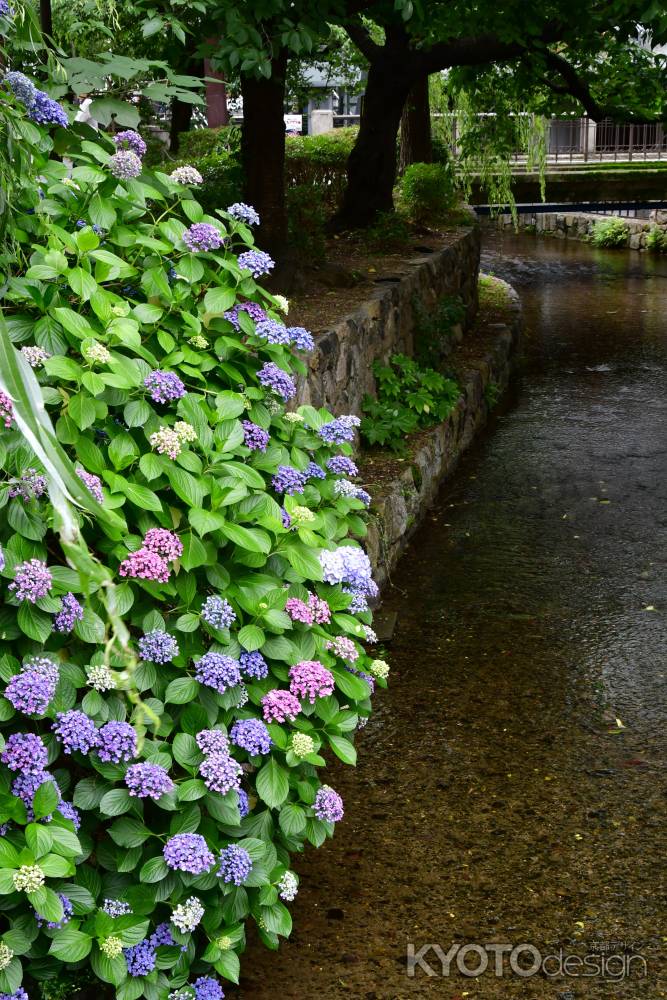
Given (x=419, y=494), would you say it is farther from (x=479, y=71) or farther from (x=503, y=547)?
(x=479, y=71)

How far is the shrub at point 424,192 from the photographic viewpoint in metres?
13.5

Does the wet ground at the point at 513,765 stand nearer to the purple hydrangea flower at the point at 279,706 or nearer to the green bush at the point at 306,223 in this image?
the purple hydrangea flower at the point at 279,706

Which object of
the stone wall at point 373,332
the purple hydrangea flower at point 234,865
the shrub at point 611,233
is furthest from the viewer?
the shrub at point 611,233

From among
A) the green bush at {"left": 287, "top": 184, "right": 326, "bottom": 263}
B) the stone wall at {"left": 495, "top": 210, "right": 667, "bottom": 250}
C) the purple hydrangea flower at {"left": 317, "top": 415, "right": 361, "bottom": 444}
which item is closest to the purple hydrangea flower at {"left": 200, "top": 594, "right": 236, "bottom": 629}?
the purple hydrangea flower at {"left": 317, "top": 415, "right": 361, "bottom": 444}

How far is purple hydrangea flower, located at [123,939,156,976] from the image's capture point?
106 inches

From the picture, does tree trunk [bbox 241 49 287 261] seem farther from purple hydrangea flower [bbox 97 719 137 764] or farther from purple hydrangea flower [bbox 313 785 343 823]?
purple hydrangea flower [bbox 97 719 137 764]

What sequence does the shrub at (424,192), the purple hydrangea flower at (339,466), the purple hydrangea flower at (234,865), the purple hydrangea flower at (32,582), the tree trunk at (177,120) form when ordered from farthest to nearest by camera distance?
the tree trunk at (177,120) < the shrub at (424,192) < the purple hydrangea flower at (339,466) < the purple hydrangea flower at (234,865) < the purple hydrangea flower at (32,582)

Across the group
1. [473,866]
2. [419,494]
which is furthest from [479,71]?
[473,866]

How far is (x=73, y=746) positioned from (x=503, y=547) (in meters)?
4.65

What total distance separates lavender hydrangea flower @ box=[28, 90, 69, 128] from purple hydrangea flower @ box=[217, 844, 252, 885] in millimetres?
2090

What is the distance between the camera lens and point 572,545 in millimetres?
6922

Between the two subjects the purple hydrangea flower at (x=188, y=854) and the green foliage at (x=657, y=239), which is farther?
the green foliage at (x=657, y=239)

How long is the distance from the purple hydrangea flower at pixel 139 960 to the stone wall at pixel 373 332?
12.5ft

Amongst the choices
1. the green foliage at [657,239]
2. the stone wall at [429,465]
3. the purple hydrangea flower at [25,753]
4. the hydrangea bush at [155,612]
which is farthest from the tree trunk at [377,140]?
the green foliage at [657,239]
